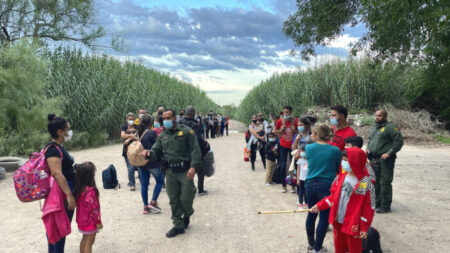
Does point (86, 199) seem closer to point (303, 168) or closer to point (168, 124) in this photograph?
point (168, 124)

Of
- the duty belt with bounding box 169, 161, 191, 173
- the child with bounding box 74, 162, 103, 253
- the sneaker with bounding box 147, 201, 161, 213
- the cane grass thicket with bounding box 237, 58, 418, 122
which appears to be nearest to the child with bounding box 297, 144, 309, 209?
the duty belt with bounding box 169, 161, 191, 173

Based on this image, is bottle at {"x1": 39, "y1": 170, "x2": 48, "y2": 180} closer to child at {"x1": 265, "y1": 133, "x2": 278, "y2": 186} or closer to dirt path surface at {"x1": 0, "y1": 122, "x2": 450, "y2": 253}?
dirt path surface at {"x1": 0, "y1": 122, "x2": 450, "y2": 253}

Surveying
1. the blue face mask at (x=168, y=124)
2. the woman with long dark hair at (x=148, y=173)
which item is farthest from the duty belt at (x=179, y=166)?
the woman with long dark hair at (x=148, y=173)

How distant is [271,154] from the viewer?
25.9 ft

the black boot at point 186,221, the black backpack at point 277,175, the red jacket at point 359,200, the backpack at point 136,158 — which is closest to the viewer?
the red jacket at point 359,200

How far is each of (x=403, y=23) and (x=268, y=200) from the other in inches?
A: 191

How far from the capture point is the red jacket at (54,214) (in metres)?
3.31

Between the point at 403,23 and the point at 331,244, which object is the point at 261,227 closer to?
the point at 331,244

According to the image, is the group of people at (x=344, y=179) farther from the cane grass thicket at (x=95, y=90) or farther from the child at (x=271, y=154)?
the cane grass thicket at (x=95, y=90)

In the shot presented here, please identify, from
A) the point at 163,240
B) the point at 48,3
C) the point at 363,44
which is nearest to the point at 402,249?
the point at 163,240

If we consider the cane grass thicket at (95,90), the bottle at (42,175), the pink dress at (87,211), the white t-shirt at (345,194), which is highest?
the cane grass thicket at (95,90)

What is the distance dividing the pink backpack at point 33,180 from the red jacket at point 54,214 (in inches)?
2.7

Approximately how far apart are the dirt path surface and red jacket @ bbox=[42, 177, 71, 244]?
3.64 ft

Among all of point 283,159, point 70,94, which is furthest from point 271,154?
point 70,94
